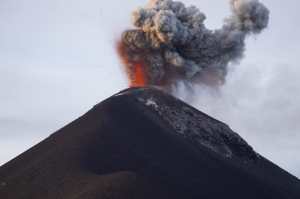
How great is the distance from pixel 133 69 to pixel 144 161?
18.6 m

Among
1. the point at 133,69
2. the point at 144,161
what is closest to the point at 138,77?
the point at 133,69

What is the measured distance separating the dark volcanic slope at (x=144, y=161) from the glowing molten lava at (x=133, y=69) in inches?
105

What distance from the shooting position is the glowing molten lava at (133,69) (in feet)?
283

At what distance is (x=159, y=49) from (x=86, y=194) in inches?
1056

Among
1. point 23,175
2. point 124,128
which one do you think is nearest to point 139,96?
point 124,128

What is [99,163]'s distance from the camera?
71.4m

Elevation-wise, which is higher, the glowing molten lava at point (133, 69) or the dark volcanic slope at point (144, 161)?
the glowing molten lava at point (133, 69)

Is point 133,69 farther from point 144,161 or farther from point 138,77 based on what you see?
point 144,161

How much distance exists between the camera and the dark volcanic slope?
66188mm

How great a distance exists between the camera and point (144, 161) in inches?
2798

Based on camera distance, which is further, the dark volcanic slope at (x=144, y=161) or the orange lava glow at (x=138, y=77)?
the orange lava glow at (x=138, y=77)

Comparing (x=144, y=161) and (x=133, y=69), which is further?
(x=133, y=69)

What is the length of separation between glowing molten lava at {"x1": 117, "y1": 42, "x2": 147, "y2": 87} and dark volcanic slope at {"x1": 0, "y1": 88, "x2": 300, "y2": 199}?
2659 mm

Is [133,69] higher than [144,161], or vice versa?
[133,69]
